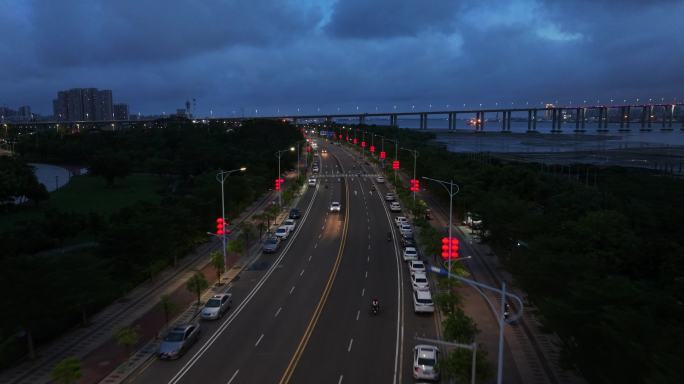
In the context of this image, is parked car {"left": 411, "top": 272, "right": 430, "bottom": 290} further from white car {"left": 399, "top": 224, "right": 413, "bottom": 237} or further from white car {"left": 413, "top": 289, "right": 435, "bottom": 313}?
white car {"left": 399, "top": 224, "right": 413, "bottom": 237}

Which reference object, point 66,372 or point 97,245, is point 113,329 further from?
point 97,245

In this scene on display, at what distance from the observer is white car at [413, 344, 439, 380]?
867 inches

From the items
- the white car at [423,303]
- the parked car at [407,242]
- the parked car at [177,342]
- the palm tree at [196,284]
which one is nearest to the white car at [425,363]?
the white car at [423,303]

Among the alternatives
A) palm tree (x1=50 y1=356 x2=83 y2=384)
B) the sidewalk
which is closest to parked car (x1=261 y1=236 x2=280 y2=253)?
the sidewalk

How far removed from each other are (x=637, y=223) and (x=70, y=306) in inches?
1452

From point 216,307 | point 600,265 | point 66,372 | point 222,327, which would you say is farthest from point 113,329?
point 600,265

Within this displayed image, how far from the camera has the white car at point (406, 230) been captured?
5005 cm

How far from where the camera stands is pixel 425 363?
22.4 m

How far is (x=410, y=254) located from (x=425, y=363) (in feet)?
67.2

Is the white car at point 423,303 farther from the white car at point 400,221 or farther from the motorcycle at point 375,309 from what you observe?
the white car at point 400,221

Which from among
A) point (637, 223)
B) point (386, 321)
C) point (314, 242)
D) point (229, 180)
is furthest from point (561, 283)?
point (229, 180)

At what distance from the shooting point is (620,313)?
17.6 meters

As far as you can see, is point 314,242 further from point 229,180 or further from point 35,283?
point 35,283

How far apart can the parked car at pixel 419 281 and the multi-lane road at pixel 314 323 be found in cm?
94
